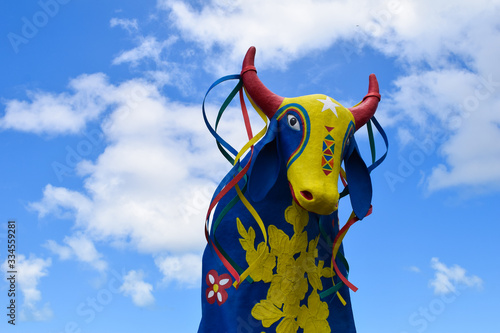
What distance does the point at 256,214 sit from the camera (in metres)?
6.25

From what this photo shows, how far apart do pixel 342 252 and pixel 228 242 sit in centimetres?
139

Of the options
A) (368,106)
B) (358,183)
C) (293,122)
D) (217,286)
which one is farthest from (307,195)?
(368,106)

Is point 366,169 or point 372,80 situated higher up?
point 372,80

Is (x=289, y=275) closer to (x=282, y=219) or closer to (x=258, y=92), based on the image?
(x=282, y=219)

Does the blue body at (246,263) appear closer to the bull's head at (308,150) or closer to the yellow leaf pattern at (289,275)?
the yellow leaf pattern at (289,275)

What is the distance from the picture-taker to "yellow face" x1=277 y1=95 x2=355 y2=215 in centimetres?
586

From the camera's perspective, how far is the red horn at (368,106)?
6727 millimetres

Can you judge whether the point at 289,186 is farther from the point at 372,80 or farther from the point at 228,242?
the point at 372,80

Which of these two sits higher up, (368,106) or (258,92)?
(368,106)

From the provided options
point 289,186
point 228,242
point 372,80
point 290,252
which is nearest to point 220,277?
point 228,242

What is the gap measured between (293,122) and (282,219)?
102 centimetres

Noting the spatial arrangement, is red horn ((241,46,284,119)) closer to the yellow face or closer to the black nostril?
the yellow face

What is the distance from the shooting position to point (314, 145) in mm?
6012

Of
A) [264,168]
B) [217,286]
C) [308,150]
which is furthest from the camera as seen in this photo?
[217,286]
